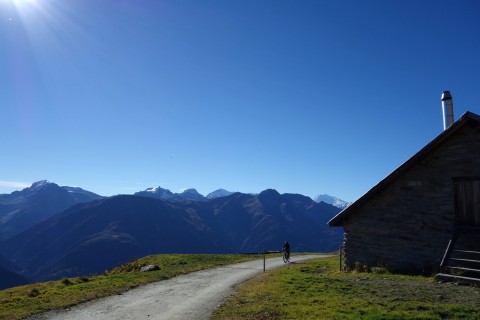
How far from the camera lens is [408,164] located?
22406mm

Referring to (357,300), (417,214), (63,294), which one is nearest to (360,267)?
(417,214)

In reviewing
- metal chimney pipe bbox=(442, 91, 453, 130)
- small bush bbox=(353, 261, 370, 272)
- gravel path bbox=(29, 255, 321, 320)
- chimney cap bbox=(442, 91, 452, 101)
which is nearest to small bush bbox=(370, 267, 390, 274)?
small bush bbox=(353, 261, 370, 272)

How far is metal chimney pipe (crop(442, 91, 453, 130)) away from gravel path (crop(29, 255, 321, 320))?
17492mm

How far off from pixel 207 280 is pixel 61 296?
852cm

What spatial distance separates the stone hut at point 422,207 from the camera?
67.4 feet

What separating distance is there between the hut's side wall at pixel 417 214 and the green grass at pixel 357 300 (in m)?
2.66

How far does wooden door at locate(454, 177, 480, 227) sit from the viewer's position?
20159 mm

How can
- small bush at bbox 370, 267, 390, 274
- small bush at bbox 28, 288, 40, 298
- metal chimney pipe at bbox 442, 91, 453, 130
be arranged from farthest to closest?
metal chimney pipe at bbox 442, 91, 453, 130 < small bush at bbox 370, 267, 390, 274 < small bush at bbox 28, 288, 40, 298

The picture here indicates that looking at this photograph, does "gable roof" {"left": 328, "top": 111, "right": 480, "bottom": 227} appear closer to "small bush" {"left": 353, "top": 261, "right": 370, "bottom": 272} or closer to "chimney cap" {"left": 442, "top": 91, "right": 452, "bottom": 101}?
"small bush" {"left": 353, "top": 261, "right": 370, "bottom": 272}

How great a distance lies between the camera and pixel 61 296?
1867 centimetres

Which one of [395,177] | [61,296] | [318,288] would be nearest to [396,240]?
[395,177]

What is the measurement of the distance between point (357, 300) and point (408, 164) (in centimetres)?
1134

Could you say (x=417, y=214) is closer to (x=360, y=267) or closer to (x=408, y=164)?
(x=408, y=164)

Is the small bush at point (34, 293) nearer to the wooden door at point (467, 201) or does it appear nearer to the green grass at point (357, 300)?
the green grass at point (357, 300)
